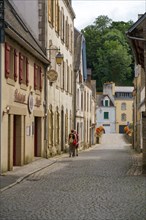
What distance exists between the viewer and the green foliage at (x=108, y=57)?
111 m

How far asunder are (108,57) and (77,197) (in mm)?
99876

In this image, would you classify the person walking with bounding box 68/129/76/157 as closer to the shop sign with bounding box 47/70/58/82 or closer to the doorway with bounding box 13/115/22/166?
the shop sign with bounding box 47/70/58/82

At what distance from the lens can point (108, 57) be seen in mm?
112312

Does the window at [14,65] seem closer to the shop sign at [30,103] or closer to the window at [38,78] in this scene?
the shop sign at [30,103]

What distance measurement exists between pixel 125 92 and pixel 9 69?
86449 millimetres

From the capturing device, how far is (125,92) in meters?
106

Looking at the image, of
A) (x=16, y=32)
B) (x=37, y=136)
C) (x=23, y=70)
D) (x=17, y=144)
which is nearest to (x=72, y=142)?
(x=37, y=136)

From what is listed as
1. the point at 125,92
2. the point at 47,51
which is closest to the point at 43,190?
A: the point at 47,51

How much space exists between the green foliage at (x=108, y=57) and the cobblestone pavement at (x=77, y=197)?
9182 centimetres

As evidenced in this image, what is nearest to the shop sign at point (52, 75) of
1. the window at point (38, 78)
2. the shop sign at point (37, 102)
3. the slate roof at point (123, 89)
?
the window at point (38, 78)

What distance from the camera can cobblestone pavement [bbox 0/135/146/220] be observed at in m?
10.9

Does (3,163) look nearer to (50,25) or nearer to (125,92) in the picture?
(50,25)

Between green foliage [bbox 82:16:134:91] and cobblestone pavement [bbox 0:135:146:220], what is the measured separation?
91.8 metres

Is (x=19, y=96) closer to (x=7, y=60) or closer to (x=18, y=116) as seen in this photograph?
(x=18, y=116)
